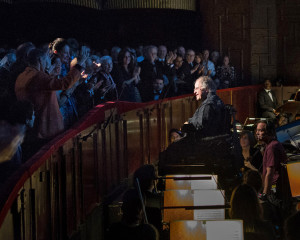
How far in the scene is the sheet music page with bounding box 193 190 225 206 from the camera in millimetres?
3121

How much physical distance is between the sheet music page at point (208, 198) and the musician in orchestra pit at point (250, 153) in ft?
7.59

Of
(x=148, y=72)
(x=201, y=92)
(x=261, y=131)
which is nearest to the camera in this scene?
(x=261, y=131)

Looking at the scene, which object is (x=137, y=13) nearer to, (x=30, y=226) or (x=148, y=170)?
(x=148, y=170)

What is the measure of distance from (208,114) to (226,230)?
2.53 metres

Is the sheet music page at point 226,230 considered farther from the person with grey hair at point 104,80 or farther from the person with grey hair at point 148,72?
the person with grey hair at point 148,72

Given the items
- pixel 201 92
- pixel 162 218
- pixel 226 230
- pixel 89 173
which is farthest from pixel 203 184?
pixel 201 92

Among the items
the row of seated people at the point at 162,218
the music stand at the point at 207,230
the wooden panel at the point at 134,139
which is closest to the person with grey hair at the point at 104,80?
the wooden panel at the point at 134,139

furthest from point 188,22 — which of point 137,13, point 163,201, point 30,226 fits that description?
point 30,226

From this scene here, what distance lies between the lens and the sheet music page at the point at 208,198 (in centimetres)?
312

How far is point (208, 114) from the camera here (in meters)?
5.11

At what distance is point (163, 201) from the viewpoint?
11.3 ft

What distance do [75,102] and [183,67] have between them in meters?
3.33

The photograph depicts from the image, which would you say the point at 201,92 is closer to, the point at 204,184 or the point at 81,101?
the point at 81,101

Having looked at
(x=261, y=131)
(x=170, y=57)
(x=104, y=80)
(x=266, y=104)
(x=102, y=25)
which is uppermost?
(x=102, y=25)
